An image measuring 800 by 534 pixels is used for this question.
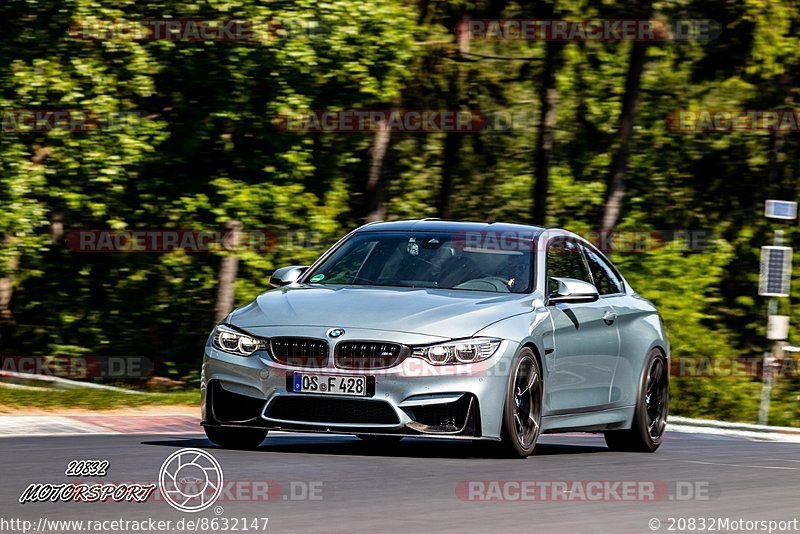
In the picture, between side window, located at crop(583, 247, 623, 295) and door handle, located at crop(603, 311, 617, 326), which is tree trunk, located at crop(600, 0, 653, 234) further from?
door handle, located at crop(603, 311, 617, 326)

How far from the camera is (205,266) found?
30250mm

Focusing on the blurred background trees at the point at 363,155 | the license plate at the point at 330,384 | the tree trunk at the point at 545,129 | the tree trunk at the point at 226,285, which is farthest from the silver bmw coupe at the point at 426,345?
the tree trunk at the point at 545,129

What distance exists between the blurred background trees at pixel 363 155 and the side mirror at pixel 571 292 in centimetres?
1407

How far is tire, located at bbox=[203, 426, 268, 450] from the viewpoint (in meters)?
11.1

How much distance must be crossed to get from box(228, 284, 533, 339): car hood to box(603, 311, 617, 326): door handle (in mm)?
1312

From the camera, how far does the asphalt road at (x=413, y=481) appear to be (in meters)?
8.02

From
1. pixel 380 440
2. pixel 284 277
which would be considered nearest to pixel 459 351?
pixel 284 277

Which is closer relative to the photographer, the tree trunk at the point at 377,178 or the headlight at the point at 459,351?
the headlight at the point at 459,351

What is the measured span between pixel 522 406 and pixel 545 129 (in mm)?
23853

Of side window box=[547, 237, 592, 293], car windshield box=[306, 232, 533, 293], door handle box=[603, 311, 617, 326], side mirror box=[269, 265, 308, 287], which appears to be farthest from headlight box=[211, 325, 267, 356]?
door handle box=[603, 311, 617, 326]

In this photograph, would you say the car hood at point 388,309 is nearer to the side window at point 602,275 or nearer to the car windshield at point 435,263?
the car windshield at point 435,263

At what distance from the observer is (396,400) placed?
33.9ft

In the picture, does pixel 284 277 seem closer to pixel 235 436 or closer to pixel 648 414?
pixel 235 436

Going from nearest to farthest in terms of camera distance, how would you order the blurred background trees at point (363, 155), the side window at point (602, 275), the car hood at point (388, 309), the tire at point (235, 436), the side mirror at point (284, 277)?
the car hood at point (388, 309) → the tire at point (235, 436) → the side mirror at point (284, 277) → the side window at point (602, 275) → the blurred background trees at point (363, 155)
